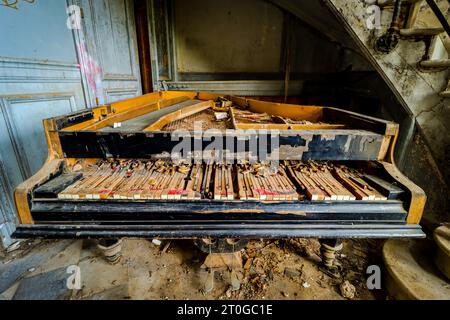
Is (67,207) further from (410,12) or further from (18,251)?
(410,12)

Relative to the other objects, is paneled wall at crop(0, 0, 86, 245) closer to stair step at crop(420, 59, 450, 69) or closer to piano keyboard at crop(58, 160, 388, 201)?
piano keyboard at crop(58, 160, 388, 201)

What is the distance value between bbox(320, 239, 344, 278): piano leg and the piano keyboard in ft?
1.89

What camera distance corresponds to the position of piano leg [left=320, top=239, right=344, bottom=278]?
173 centimetres

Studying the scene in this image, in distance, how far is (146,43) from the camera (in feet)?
13.9

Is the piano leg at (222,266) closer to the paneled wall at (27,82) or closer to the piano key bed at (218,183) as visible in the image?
the piano key bed at (218,183)

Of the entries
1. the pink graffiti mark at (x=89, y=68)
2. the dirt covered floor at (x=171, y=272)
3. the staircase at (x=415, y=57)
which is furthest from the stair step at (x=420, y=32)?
the pink graffiti mark at (x=89, y=68)

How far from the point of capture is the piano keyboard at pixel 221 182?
47.9 inches

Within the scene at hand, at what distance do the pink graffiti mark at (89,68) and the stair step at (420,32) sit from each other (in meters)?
3.42

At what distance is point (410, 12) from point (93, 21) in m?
3.52

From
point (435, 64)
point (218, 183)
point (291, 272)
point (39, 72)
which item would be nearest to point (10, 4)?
point (39, 72)

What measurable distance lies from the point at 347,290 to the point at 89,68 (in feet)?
12.2

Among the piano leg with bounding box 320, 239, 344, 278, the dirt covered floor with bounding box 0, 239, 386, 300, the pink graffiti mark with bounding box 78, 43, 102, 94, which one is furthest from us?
the pink graffiti mark with bounding box 78, 43, 102, 94

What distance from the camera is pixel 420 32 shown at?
1.94 metres

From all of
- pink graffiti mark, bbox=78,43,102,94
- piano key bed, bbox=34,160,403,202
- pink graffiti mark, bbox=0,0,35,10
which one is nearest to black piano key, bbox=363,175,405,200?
piano key bed, bbox=34,160,403,202
